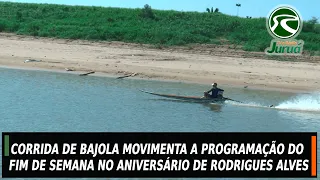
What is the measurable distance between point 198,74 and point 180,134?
427 inches

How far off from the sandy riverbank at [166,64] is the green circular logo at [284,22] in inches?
87.3

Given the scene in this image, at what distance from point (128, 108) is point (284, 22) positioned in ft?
43.8

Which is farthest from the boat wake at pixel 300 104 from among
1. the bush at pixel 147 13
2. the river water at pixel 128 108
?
the bush at pixel 147 13

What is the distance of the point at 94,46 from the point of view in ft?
112

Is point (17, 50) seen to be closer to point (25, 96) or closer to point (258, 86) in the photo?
point (25, 96)

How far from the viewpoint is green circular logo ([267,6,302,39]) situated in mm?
30758
